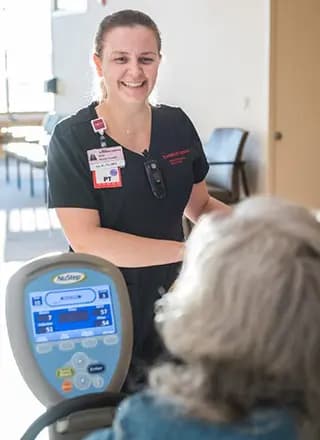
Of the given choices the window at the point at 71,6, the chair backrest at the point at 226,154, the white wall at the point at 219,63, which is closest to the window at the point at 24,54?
the window at the point at 71,6

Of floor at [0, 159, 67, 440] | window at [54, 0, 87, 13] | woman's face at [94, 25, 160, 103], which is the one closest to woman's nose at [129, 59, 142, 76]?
woman's face at [94, 25, 160, 103]

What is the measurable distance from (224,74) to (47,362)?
17.6 ft

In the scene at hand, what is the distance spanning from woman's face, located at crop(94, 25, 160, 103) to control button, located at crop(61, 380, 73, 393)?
73 cm

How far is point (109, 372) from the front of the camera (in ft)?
4.66

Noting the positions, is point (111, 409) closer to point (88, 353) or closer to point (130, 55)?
point (88, 353)

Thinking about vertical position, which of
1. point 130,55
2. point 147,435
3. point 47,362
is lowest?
point 47,362

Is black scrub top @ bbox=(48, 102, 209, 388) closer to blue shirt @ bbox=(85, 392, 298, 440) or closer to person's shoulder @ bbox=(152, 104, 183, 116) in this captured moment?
person's shoulder @ bbox=(152, 104, 183, 116)

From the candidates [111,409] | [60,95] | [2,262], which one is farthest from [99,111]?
[60,95]

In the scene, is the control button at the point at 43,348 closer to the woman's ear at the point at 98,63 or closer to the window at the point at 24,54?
the woman's ear at the point at 98,63

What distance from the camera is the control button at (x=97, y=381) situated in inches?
55.4

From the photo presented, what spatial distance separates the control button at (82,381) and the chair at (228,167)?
4.46 meters

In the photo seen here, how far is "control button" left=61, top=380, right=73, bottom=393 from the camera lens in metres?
1.39

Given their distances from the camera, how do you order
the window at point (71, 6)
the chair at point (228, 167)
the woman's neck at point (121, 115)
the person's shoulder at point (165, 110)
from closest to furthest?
1. the woman's neck at point (121, 115)
2. the person's shoulder at point (165, 110)
3. the chair at point (228, 167)
4. the window at point (71, 6)

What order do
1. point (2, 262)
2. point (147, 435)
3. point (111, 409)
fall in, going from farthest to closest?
point (2, 262) < point (111, 409) < point (147, 435)
